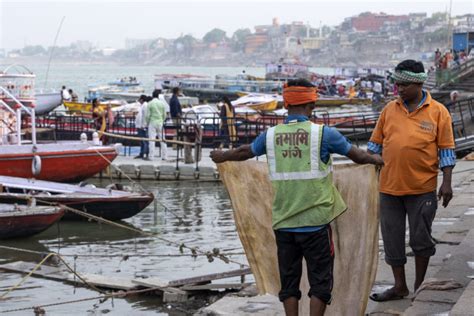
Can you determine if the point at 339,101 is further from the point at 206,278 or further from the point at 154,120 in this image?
the point at 206,278

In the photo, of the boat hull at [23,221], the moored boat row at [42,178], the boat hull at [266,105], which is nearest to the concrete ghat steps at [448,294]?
the moored boat row at [42,178]

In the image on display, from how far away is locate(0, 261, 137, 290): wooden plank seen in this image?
10.8m

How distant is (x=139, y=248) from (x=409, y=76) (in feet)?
26.7

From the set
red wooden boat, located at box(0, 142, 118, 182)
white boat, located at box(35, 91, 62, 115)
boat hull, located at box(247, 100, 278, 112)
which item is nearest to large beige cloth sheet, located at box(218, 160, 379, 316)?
red wooden boat, located at box(0, 142, 118, 182)

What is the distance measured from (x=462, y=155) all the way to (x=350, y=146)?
16.9 metres

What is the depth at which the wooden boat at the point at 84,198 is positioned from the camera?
16.4 meters

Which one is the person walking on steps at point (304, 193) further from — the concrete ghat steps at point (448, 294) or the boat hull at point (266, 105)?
the boat hull at point (266, 105)

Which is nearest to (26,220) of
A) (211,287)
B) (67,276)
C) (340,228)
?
(67,276)

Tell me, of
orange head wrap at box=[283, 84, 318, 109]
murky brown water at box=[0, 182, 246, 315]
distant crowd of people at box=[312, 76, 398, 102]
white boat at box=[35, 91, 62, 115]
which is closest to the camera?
orange head wrap at box=[283, 84, 318, 109]

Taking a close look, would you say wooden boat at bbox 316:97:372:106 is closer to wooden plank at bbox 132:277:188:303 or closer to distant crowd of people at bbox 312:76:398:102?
distant crowd of people at bbox 312:76:398:102

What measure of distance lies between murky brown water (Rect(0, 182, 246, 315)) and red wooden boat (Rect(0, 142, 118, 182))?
1500 mm

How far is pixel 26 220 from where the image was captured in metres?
14.8

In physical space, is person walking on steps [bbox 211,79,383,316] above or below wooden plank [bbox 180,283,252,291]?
above

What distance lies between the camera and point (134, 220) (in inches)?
699
